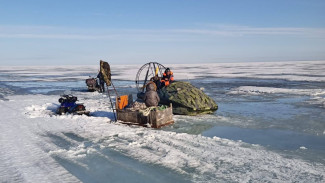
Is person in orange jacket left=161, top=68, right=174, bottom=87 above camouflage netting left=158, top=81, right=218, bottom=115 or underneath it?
above

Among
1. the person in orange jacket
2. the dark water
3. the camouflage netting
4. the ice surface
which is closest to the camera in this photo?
the ice surface

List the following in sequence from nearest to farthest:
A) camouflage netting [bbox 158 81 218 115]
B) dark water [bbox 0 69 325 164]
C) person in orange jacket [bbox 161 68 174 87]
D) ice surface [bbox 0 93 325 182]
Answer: ice surface [bbox 0 93 325 182], dark water [bbox 0 69 325 164], camouflage netting [bbox 158 81 218 115], person in orange jacket [bbox 161 68 174 87]

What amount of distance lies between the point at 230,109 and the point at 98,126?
5.73 m

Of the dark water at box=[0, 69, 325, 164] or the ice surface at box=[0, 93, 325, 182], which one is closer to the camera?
the ice surface at box=[0, 93, 325, 182]

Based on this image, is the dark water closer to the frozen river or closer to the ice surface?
the frozen river

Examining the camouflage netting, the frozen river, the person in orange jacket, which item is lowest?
the frozen river

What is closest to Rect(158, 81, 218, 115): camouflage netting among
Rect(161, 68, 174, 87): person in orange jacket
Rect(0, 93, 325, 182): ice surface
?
Rect(161, 68, 174, 87): person in orange jacket

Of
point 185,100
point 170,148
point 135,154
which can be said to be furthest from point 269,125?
point 135,154

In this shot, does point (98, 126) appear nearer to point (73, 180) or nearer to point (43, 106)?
point (73, 180)

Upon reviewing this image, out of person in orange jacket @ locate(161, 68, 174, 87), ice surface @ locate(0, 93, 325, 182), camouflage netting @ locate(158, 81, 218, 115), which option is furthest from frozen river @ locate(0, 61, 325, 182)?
person in orange jacket @ locate(161, 68, 174, 87)

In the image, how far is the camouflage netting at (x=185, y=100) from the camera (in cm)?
1077

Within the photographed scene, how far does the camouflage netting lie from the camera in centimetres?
1077

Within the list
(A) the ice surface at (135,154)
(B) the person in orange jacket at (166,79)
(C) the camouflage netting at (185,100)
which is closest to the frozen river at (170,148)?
(A) the ice surface at (135,154)

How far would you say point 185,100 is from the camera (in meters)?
10.9
